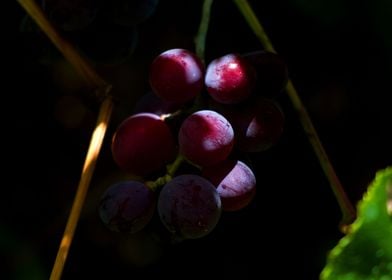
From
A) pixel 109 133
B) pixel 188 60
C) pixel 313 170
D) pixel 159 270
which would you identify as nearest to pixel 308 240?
pixel 313 170

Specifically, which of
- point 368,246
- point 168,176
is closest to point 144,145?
point 168,176

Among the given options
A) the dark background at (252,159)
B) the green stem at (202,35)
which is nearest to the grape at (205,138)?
the green stem at (202,35)

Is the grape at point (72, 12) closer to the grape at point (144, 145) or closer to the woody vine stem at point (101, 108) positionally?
the woody vine stem at point (101, 108)

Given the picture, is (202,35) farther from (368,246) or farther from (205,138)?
(368,246)

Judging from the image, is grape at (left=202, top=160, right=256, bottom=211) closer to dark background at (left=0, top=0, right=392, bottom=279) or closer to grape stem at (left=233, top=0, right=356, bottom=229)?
grape stem at (left=233, top=0, right=356, bottom=229)

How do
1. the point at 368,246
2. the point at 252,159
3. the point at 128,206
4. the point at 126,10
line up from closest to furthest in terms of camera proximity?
the point at 368,246 → the point at 128,206 → the point at 126,10 → the point at 252,159

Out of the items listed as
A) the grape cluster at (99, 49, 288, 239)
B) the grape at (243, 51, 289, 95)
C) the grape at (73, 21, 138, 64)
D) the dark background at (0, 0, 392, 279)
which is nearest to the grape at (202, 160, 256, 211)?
the grape cluster at (99, 49, 288, 239)
